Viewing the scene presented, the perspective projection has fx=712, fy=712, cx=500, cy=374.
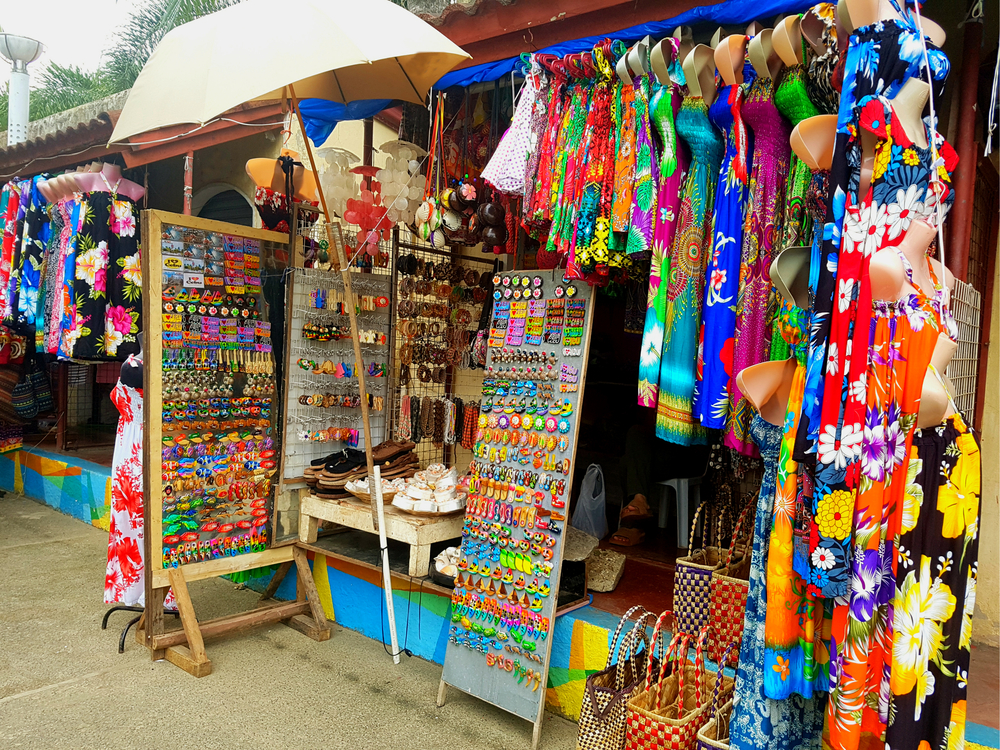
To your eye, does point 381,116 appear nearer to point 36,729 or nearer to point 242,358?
point 242,358

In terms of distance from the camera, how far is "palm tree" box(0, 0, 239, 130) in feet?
52.8

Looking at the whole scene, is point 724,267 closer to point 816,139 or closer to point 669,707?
point 816,139

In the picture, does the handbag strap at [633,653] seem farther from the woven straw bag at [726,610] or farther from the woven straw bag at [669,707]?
the woven straw bag at [726,610]

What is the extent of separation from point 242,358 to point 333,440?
0.75m

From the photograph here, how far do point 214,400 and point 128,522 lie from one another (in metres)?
0.98

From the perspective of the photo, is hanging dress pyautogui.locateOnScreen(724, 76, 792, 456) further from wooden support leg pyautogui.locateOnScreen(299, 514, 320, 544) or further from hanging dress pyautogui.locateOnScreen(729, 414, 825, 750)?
wooden support leg pyautogui.locateOnScreen(299, 514, 320, 544)

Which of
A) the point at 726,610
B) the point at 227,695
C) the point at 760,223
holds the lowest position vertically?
the point at 227,695

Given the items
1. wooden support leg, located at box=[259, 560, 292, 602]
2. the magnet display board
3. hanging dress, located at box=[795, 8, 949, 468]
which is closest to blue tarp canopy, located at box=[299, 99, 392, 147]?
the magnet display board

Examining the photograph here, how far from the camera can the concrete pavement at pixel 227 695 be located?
3.04 metres

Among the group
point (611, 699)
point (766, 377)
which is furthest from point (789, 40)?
point (611, 699)

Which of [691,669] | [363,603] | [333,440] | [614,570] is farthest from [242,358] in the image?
[691,669]

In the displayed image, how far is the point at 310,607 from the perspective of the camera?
14.0 feet

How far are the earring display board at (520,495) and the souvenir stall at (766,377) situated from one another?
0.01 metres

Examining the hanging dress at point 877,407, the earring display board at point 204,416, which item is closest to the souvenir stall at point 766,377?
the hanging dress at point 877,407
